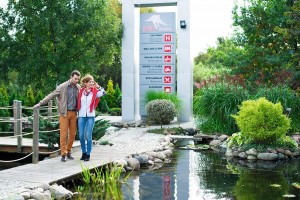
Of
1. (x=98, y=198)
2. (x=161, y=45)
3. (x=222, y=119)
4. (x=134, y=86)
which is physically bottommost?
(x=98, y=198)

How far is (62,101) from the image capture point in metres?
7.66

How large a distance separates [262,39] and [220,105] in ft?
18.2

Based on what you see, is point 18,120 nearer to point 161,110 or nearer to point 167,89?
point 161,110

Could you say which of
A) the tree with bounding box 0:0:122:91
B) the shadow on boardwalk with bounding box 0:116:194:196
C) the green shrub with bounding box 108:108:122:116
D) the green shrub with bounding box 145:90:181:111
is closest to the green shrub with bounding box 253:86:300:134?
the shadow on boardwalk with bounding box 0:116:194:196

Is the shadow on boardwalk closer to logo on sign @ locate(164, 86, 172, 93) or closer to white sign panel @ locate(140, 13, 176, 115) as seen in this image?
logo on sign @ locate(164, 86, 172, 93)

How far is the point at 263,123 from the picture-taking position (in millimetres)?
9578

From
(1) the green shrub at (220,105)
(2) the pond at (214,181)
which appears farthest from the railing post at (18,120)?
(1) the green shrub at (220,105)

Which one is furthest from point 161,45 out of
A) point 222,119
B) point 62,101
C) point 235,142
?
point 62,101

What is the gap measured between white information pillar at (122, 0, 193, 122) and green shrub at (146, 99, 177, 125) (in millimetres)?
1271

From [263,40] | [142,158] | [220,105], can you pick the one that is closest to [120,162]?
[142,158]

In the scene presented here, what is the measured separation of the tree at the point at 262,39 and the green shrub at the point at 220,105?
3854 mm

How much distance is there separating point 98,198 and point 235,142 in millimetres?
4851

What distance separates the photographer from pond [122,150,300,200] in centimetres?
627

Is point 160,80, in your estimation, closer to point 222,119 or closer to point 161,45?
point 161,45
